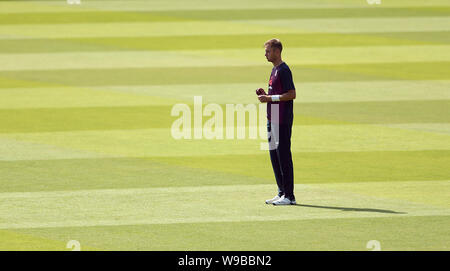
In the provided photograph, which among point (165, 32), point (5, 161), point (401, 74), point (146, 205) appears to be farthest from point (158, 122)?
point (165, 32)

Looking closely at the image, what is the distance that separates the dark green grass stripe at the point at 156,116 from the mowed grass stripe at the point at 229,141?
404 millimetres

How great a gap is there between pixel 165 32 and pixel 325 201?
42.6 ft

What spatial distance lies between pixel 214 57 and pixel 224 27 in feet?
10.7

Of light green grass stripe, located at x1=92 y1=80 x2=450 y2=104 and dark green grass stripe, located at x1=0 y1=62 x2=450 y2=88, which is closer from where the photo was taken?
light green grass stripe, located at x1=92 y1=80 x2=450 y2=104

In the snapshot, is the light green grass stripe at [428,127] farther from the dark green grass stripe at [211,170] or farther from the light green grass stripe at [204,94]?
the light green grass stripe at [204,94]

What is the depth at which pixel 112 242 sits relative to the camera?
8.17 m

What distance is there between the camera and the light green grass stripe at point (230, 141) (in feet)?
40.9

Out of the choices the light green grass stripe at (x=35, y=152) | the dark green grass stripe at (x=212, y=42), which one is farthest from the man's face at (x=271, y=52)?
the dark green grass stripe at (x=212, y=42)

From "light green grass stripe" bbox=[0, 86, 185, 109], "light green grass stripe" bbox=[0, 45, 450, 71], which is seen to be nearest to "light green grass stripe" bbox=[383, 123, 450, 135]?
"light green grass stripe" bbox=[0, 86, 185, 109]

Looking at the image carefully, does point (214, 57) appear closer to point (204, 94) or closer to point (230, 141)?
point (204, 94)

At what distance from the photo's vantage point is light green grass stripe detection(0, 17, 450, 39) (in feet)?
71.9

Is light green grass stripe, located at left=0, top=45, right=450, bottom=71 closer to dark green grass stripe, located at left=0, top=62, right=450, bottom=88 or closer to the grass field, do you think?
the grass field

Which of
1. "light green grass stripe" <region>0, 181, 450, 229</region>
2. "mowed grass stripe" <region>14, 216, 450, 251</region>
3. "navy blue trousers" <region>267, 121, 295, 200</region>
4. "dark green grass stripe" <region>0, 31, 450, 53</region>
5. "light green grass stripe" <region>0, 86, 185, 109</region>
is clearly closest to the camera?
"mowed grass stripe" <region>14, 216, 450, 251</region>
